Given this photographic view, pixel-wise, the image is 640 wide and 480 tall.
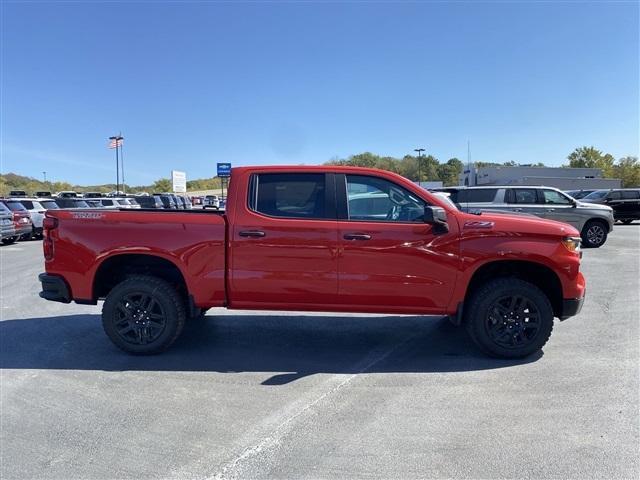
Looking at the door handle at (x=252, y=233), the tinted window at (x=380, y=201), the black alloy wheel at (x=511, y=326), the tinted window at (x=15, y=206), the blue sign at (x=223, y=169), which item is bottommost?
the black alloy wheel at (x=511, y=326)

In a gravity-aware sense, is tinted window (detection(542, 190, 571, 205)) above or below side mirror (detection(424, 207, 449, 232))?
above

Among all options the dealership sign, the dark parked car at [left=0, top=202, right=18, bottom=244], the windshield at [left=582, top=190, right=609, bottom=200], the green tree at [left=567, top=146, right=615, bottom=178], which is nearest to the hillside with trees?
the green tree at [left=567, top=146, right=615, bottom=178]

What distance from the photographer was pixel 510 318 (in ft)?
16.1

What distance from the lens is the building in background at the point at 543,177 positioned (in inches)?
2302

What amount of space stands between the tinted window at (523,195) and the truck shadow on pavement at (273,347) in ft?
32.1

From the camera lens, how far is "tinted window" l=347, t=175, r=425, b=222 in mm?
4879

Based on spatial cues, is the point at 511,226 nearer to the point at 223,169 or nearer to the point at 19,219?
the point at 19,219

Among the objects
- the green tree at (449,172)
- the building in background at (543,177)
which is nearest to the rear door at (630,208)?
the building in background at (543,177)

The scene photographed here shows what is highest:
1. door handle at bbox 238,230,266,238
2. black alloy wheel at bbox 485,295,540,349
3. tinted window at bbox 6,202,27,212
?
tinted window at bbox 6,202,27,212

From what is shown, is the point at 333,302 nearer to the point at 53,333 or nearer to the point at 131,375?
the point at 131,375

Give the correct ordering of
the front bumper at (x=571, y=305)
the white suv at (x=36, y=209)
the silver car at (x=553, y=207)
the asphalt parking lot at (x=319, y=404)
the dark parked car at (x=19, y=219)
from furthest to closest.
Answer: the white suv at (x=36, y=209) → the dark parked car at (x=19, y=219) → the silver car at (x=553, y=207) → the front bumper at (x=571, y=305) → the asphalt parking lot at (x=319, y=404)

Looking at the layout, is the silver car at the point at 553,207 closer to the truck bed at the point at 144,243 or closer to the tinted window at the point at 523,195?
the tinted window at the point at 523,195

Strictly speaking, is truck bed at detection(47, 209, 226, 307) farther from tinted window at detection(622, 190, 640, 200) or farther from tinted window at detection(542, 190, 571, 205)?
tinted window at detection(622, 190, 640, 200)

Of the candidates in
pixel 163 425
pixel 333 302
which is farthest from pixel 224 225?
pixel 163 425
